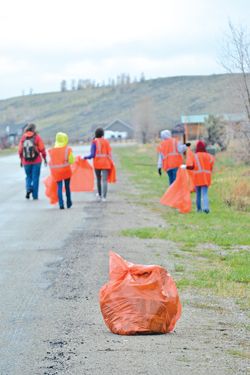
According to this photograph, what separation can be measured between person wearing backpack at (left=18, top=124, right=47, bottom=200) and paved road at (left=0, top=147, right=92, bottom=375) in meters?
0.36

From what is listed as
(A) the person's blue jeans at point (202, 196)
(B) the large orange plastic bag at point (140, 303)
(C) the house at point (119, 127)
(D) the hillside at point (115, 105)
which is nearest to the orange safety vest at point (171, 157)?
(A) the person's blue jeans at point (202, 196)

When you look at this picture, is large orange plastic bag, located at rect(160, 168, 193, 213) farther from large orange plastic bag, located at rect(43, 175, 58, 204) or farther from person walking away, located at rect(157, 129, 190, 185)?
large orange plastic bag, located at rect(43, 175, 58, 204)

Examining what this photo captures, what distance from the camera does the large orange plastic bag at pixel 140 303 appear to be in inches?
287

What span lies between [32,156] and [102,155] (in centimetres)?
182

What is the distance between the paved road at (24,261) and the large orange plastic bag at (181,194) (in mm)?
2011

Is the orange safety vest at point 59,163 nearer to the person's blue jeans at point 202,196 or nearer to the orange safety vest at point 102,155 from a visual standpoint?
the orange safety vest at point 102,155

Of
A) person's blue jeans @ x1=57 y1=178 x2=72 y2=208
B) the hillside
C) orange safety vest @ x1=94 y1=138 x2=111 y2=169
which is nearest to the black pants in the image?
orange safety vest @ x1=94 y1=138 x2=111 y2=169

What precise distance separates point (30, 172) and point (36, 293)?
12.6 metres

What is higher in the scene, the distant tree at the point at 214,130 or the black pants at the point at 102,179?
the black pants at the point at 102,179

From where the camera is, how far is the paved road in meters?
7.09

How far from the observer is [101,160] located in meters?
21.0

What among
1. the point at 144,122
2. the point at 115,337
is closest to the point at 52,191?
the point at 115,337

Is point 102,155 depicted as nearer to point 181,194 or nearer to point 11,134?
point 181,194

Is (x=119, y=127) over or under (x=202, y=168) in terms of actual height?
under
